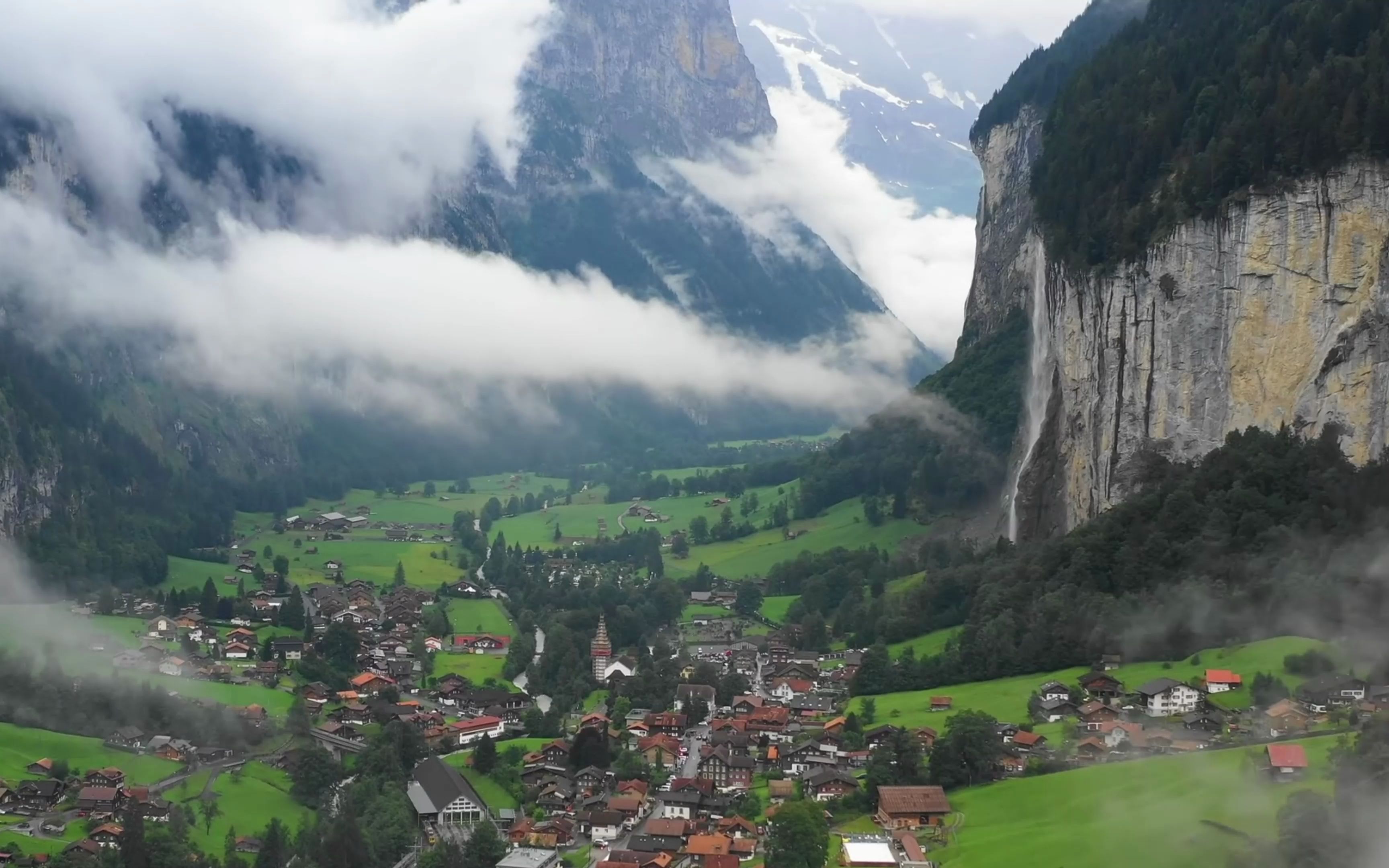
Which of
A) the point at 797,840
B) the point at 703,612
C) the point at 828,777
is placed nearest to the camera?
the point at 797,840

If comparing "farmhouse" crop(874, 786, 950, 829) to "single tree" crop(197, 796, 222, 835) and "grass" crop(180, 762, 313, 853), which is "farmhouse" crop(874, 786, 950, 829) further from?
"single tree" crop(197, 796, 222, 835)

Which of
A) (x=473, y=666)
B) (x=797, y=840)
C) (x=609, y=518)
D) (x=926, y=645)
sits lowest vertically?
(x=797, y=840)

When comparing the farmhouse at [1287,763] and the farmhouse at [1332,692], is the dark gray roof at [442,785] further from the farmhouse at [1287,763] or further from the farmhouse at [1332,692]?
the farmhouse at [1332,692]

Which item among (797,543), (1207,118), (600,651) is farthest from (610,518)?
(1207,118)

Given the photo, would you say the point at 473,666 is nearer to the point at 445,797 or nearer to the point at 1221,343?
the point at 445,797

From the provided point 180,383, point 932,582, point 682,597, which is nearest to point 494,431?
point 180,383

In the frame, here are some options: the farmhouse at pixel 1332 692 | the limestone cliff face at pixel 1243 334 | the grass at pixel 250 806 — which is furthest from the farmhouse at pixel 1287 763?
the grass at pixel 250 806
